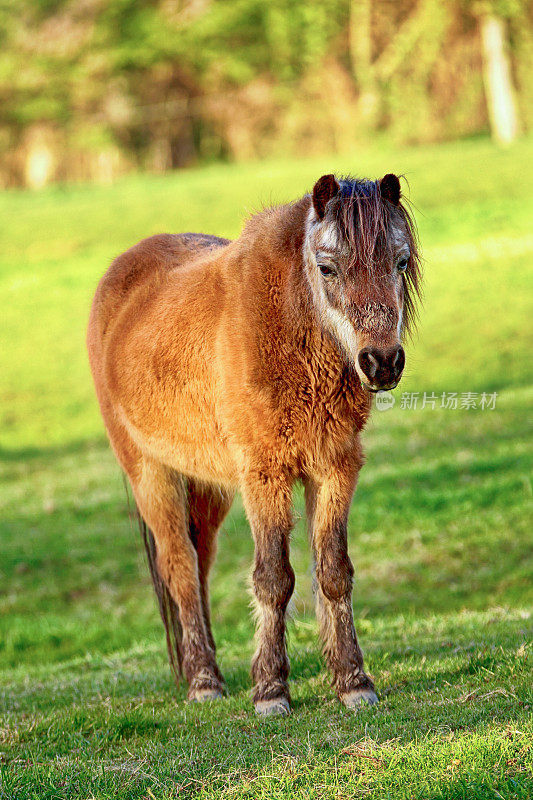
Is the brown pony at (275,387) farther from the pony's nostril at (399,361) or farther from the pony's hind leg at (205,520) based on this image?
the pony's hind leg at (205,520)

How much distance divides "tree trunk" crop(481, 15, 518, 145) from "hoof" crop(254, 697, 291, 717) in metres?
36.8

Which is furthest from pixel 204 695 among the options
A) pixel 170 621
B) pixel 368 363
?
pixel 368 363

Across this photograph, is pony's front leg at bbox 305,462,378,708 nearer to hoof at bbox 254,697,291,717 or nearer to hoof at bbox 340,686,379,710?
hoof at bbox 340,686,379,710

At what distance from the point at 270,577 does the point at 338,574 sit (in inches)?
13.7

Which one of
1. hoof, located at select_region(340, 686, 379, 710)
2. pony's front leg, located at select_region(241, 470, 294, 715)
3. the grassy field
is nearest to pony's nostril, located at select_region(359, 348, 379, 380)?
pony's front leg, located at select_region(241, 470, 294, 715)

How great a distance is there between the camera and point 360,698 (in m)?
5.01

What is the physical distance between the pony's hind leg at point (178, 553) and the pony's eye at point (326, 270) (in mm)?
2075

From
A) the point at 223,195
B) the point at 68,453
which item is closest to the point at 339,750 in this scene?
the point at 68,453

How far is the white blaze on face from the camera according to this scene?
15.4 ft

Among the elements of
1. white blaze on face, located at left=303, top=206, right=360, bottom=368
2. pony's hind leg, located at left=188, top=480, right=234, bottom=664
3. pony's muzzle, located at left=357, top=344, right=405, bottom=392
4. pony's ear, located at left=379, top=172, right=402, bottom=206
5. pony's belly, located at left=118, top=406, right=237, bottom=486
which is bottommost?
pony's hind leg, located at left=188, top=480, right=234, bottom=664

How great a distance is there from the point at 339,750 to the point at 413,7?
44278 millimetres

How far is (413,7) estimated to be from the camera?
144ft

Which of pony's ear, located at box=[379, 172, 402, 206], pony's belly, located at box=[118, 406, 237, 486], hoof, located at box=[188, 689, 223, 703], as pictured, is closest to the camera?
pony's ear, located at box=[379, 172, 402, 206]

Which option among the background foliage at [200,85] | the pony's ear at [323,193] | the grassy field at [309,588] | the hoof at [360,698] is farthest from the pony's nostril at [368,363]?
the background foliage at [200,85]
